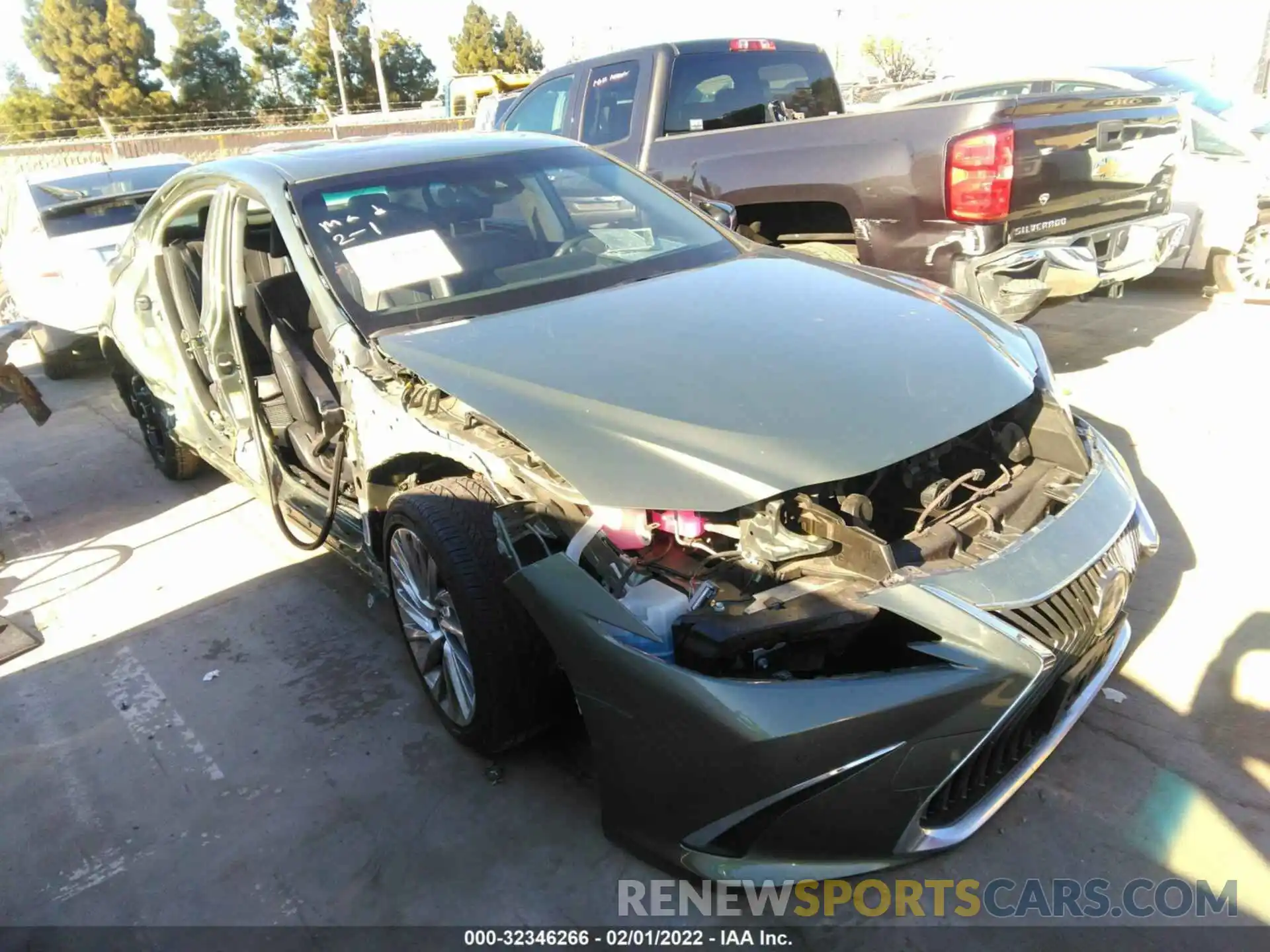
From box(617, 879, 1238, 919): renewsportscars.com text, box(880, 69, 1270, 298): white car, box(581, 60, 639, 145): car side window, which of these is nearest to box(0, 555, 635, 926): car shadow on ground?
box(617, 879, 1238, 919): renewsportscars.com text

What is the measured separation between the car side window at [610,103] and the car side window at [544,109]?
24 centimetres

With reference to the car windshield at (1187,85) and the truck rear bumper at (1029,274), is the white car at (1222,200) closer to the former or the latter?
the car windshield at (1187,85)

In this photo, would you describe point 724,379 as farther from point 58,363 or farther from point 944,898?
point 58,363

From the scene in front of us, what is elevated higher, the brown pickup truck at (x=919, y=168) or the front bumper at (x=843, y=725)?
the brown pickup truck at (x=919, y=168)

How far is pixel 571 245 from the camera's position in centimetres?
340

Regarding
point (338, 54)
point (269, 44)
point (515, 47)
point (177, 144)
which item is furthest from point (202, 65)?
point (177, 144)

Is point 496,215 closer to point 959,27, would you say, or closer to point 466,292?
point 466,292

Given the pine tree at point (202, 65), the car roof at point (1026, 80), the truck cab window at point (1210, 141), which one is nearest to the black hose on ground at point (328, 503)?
the car roof at point (1026, 80)

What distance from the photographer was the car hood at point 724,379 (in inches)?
82.7

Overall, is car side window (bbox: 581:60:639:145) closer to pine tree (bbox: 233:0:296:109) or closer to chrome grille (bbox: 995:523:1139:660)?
chrome grille (bbox: 995:523:1139:660)

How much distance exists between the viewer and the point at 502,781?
8.66 ft

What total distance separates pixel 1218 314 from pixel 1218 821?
5572 millimetres

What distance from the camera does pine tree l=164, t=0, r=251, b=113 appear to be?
1813 inches

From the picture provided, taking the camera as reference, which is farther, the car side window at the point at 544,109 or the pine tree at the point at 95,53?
the pine tree at the point at 95,53
